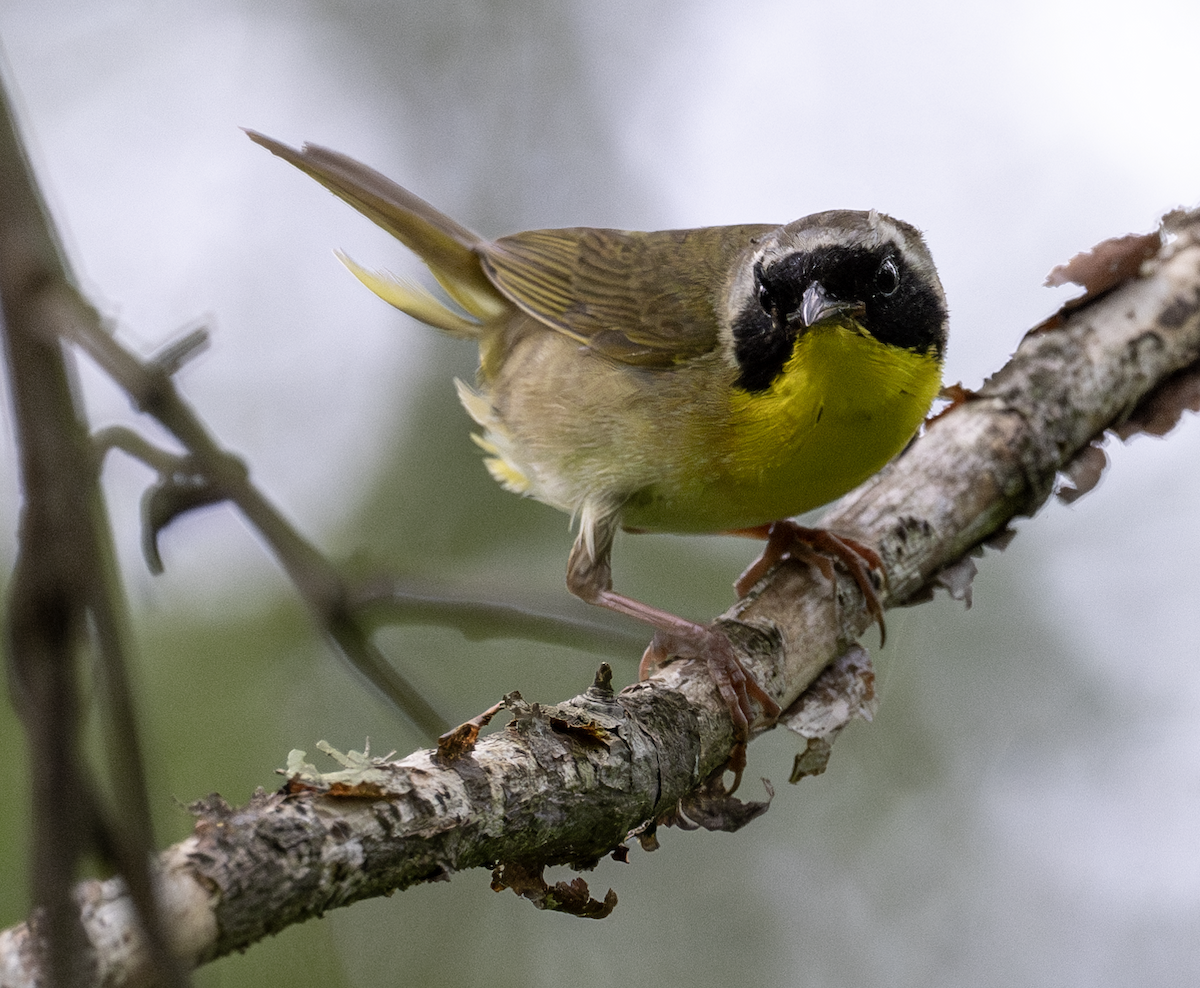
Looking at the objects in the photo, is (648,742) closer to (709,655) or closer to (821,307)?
(709,655)

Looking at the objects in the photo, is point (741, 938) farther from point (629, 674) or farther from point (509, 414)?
point (509, 414)

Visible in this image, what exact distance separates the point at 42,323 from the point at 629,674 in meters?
4.29

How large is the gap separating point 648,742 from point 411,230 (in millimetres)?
2434

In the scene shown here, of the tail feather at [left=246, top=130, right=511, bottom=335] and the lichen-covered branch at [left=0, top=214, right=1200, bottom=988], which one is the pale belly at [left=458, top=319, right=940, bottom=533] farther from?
the tail feather at [left=246, top=130, right=511, bottom=335]

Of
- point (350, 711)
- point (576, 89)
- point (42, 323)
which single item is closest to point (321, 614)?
point (42, 323)

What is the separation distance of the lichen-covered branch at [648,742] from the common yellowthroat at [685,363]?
214mm

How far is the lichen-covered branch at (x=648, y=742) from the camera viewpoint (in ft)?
5.07

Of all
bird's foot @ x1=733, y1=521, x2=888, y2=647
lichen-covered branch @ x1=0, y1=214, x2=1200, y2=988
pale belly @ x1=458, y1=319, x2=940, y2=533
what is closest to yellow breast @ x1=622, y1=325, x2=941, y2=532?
pale belly @ x1=458, y1=319, x2=940, y2=533

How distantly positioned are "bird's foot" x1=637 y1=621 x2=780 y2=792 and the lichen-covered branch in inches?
1.5

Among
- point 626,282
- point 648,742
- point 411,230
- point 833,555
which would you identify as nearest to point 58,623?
point 648,742

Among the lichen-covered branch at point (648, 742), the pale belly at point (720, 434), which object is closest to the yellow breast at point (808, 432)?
the pale belly at point (720, 434)

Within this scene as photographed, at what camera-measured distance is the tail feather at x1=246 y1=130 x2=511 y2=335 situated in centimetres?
389

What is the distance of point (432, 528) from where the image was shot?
5398 mm

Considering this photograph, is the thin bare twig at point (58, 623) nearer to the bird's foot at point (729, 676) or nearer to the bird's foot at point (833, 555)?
the bird's foot at point (729, 676)
